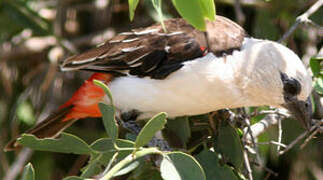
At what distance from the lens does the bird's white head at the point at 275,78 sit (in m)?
2.72

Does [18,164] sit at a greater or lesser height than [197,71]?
lesser

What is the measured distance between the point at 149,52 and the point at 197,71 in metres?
0.28

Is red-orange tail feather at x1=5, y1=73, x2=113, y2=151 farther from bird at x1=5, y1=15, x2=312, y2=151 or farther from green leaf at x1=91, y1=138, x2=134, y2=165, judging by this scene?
green leaf at x1=91, y1=138, x2=134, y2=165

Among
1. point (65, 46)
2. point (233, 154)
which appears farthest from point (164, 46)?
point (65, 46)

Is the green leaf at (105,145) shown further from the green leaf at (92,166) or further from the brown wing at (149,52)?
the brown wing at (149,52)

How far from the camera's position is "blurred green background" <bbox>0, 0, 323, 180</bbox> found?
152 inches

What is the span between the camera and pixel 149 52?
114 inches

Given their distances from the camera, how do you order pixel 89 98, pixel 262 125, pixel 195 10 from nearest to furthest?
pixel 195 10, pixel 262 125, pixel 89 98

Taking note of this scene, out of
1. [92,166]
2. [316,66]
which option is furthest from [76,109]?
[92,166]

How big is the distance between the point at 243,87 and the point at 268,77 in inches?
4.4

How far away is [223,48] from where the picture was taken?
2805mm

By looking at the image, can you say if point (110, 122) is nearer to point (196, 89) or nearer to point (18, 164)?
point (196, 89)

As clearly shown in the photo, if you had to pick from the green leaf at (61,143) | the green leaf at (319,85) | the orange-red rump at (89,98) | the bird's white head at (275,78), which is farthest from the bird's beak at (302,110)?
the green leaf at (61,143)

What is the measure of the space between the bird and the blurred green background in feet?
2.79
